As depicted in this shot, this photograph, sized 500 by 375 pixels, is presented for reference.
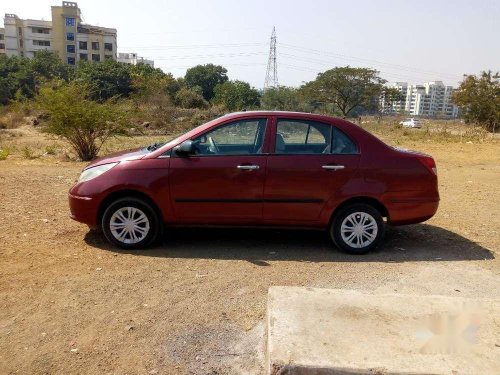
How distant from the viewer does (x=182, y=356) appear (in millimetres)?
3258

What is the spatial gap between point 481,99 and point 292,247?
39.1 m

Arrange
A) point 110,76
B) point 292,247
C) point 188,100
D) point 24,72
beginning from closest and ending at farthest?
1. point 292,247
2. point 188,100
3. point 110,76
4. point 24,72

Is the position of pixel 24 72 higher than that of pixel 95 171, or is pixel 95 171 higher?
pixel 24 72

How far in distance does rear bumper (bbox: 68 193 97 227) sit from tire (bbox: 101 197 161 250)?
0.13 metres


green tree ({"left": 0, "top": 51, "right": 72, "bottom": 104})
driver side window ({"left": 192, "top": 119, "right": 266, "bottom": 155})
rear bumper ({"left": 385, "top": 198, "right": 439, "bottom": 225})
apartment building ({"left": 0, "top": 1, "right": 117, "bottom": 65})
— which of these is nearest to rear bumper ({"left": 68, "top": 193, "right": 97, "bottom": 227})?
driver side window ({"left": 192, "top": 119, "right": 266, "bottom": 155})

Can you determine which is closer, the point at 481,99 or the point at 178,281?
the point at 178,281

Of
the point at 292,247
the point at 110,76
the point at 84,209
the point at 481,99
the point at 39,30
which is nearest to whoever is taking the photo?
the point at 84,209

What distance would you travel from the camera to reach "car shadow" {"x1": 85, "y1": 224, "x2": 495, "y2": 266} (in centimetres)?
541

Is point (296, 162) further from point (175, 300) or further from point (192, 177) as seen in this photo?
point (175, 300)

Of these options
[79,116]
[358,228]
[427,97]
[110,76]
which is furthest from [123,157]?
[427,97]

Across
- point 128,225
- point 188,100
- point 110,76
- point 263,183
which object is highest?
point 110,76

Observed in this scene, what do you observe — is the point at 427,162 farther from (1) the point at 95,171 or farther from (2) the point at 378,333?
(1) the point at 95,171

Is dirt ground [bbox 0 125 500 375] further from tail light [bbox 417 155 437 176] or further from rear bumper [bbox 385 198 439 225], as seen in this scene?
tail light [bbox 417 155 437 176]

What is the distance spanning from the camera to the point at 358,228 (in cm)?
548
